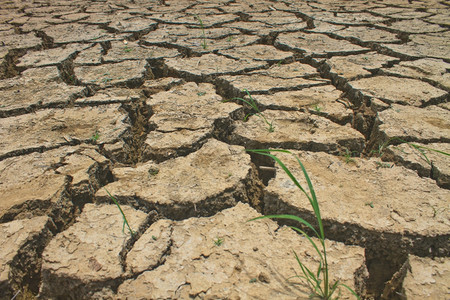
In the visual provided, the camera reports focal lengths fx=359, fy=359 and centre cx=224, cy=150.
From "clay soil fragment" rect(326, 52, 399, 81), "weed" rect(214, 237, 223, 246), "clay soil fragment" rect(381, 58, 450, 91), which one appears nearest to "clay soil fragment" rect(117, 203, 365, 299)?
"weed" rect(214, 237, 223, 246)

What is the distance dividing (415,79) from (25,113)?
2.11m

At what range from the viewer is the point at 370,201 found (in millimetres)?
1174

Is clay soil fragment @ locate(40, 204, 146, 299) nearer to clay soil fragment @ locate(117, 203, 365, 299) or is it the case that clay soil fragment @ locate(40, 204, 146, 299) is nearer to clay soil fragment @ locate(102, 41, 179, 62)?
clay soil fragment @ locate(117, 203, 365, 299)

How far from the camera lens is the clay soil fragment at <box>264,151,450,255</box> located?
3.46ft

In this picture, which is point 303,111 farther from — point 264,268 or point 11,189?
point 11,189

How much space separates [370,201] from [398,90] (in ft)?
3.29

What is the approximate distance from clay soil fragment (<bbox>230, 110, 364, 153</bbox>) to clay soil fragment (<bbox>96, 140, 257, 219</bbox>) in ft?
0.39

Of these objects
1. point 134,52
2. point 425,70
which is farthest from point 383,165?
point 134,52

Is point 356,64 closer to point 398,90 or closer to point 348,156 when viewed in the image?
point 398,90

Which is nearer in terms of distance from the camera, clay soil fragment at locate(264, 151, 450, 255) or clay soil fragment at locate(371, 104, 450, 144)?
clay soil fragment at locate(264, 151, 450, 255)

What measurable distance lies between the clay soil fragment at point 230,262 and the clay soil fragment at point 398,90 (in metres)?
1.06

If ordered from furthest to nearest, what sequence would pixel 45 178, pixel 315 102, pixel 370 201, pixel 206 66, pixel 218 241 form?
pixel 206 66, pixel 315 102, pixel 45 178, pixel 370 201, pixel 218 241

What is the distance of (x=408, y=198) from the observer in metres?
1.18

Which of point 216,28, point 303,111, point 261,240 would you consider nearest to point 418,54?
point 303,111
